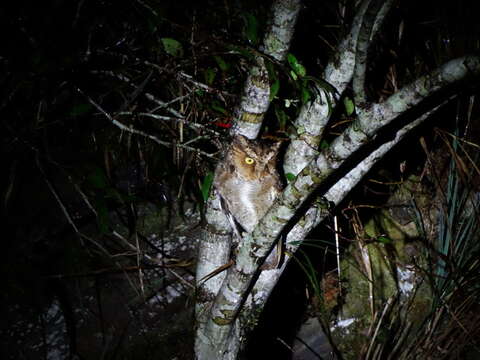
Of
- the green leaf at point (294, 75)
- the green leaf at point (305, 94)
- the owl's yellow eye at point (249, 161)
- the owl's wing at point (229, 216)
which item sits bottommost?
the owl's wing at point (229, 216)

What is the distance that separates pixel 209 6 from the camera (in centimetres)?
212

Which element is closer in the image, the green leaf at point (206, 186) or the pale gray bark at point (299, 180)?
the pale gray bark at point (299, 180)

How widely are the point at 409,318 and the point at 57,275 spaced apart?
2.48 m

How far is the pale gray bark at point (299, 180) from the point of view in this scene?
99cm

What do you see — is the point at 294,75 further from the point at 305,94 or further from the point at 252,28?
the point at 252,28

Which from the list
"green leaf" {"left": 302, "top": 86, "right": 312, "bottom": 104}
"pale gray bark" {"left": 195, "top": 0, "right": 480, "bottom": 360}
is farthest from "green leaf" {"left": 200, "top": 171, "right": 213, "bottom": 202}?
"green leaf" {"left": 302, "top": 86, "right": 312, "bottom": 104}

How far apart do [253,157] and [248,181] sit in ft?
0.48

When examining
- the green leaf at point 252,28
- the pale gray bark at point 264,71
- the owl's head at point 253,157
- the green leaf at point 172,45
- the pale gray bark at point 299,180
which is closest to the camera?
the pale gray bark at point 299,180

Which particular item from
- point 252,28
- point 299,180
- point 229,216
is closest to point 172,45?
point 252,28

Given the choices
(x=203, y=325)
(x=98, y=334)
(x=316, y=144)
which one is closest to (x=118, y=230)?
(x=98, y=334)

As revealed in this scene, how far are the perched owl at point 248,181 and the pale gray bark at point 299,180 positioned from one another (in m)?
0.07

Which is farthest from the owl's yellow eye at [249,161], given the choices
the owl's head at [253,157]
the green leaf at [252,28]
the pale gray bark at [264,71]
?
the green leaf at [252,28]

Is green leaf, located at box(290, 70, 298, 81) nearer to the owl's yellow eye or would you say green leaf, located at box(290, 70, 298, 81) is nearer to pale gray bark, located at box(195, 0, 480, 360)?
pale gray bark, located at box(195, 0, 480, 360)

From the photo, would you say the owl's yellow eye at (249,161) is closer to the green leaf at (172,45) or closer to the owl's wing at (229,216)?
the owl's wing at (229,216)
